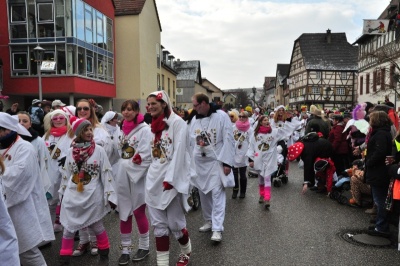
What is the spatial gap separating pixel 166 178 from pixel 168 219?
490 millimetres

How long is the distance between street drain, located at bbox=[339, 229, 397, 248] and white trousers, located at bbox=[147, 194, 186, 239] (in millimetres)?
2693

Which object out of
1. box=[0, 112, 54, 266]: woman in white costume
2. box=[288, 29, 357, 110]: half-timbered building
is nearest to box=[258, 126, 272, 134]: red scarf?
box=[0, 112, 54, 266]: woman in white costume

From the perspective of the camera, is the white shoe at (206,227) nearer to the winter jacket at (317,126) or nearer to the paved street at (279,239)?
the paved street at (279,239)

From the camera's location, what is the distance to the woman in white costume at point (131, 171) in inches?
174

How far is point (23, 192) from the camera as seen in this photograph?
131 inches

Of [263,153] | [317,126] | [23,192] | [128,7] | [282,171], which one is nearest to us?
[23,192]

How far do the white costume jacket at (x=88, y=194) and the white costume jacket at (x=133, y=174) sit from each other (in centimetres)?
20

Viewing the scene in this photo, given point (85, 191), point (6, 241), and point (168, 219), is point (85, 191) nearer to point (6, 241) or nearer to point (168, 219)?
point (168, 219)

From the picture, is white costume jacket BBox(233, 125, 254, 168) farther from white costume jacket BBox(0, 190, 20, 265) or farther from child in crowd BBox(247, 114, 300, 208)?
white costume jacket BBox(0, 190, 20, 265)

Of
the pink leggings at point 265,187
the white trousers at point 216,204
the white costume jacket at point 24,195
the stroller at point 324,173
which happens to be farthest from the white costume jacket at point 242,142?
the white costume jacket at point 24,195

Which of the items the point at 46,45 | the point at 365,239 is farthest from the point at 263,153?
the point at 46,45

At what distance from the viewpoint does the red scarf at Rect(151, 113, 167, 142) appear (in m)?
4.17

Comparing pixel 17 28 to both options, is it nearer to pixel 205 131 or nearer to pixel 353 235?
pixel 205 131

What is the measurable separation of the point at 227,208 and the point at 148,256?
2718 millimetres
